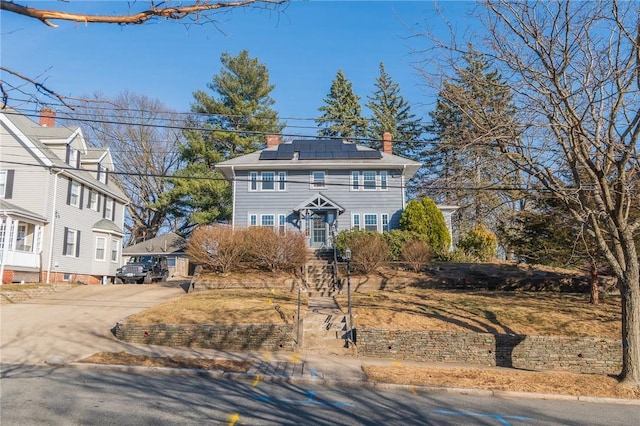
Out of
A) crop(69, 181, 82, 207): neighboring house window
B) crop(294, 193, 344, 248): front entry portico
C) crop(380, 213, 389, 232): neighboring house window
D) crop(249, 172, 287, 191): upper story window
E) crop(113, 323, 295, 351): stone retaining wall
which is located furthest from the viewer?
crop(249, 172, 287, 191): upper story window

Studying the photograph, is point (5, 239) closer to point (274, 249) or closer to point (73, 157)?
point (73, 157)

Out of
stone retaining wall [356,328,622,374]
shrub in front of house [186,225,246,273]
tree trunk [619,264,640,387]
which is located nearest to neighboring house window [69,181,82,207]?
shrub in front of house [186,225,246,273]

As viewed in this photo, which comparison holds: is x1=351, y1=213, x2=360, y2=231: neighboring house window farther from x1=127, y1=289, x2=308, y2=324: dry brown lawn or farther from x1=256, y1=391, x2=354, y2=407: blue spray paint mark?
x1=256, y1=391, x2=354, y2=407: blue spray paint mark

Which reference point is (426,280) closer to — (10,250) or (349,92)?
A: (10,250)

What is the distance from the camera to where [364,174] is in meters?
28.0

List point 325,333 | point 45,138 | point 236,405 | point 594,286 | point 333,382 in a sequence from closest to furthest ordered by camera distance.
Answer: point 236,405 < point 333,382 < point 325,333 < point 594,286 < point 45,138

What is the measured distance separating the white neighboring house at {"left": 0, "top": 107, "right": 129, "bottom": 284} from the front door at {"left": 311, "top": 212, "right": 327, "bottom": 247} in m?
12.4

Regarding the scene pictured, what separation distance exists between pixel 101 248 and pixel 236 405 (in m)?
24.8

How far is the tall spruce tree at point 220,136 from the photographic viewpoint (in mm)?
36375

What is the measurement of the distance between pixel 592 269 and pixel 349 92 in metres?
39.2

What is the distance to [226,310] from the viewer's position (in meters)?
14.0

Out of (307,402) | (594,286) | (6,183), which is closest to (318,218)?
(594,286)

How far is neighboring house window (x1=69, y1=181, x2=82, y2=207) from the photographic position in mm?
25672

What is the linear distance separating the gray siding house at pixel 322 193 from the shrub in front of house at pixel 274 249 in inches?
277
